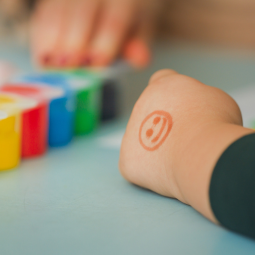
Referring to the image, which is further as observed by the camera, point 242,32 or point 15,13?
point 242,32

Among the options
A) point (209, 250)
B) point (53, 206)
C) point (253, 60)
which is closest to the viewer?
point (209, 250)

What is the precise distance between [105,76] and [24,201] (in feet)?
2.06

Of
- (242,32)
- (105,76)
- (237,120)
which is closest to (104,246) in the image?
Result: (237,120)

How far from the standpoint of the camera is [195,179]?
0.54m

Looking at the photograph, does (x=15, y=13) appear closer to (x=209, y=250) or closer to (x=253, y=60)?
(x=253, y=60)

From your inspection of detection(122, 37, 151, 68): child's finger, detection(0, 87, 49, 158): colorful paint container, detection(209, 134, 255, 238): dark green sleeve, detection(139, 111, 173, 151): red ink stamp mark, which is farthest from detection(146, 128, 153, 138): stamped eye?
detection(122, 37, 151, 68): child's finger

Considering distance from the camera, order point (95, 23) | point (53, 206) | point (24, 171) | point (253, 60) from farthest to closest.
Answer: point (253, 60)
point (95, 23)
point (24, 171)
point (53, 206)

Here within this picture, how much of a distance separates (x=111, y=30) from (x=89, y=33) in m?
0.10

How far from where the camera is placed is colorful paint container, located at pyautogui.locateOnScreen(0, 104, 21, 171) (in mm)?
767

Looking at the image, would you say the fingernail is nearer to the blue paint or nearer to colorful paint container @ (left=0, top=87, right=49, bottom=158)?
the blue paint

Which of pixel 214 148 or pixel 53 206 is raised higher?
pixel 214 148

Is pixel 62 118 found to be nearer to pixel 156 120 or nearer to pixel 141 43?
pixel 156 120

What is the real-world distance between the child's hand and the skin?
0.75 metres

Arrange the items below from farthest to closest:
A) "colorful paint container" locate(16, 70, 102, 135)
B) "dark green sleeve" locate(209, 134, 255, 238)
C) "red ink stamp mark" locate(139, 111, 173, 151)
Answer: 1. "colorful paint container" locate(16, 70, 102, 135)
2. "red ink stamp mark" locate(139, 111, 173, 151)
3. "dark green sleeve" locate(209, 134, 255, 238)
